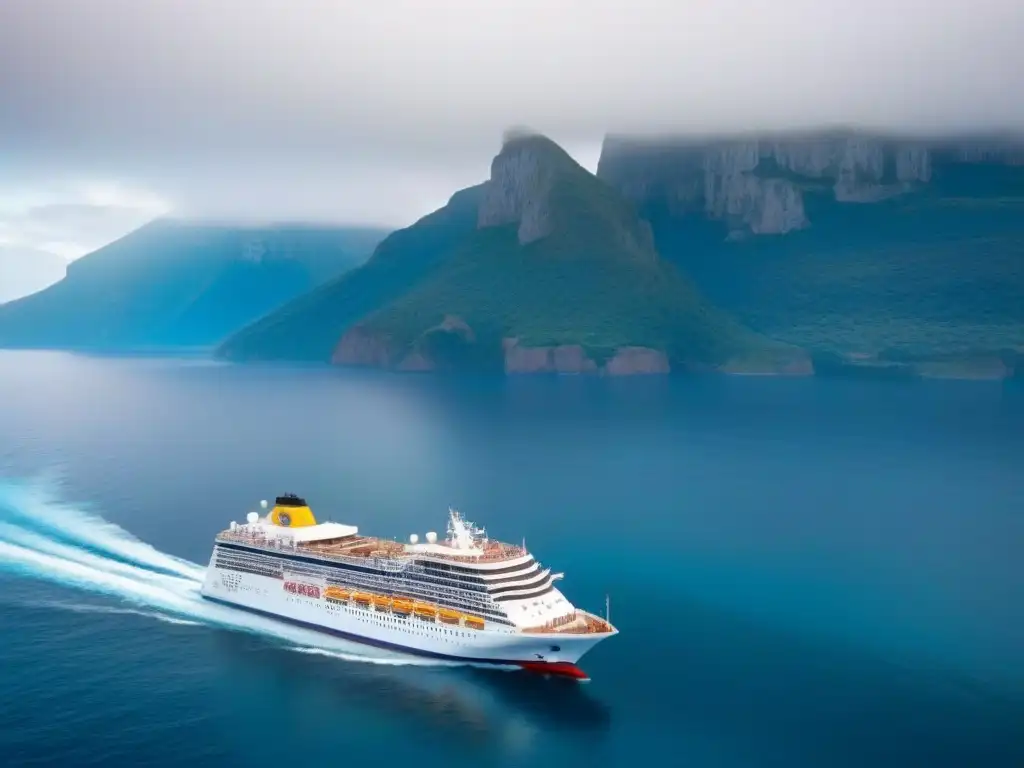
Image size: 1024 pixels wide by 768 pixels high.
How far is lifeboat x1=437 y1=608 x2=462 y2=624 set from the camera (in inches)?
2115

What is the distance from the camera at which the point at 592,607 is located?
62.3m

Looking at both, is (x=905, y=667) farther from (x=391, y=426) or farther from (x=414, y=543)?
(x=391, y=426)

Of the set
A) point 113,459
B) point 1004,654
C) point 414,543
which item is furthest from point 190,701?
point 113,459

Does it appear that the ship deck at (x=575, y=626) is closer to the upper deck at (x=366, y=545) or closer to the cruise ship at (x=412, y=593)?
the cruise ship at (x=412, y=593)

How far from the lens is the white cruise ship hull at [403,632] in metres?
51.7

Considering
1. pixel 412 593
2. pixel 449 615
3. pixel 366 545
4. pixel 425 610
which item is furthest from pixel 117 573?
pixel 449 615

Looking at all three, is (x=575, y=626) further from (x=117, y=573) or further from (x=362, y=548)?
(x=117, y=573)

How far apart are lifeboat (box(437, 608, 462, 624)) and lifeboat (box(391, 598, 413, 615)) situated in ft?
6.07

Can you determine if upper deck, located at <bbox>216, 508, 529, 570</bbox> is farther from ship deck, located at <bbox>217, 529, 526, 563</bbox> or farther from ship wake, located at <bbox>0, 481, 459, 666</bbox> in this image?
ship wake, located at <bbox>0, 481, 459, 666</bbox>

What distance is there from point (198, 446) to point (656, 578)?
8020cm

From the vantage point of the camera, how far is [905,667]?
53.8 meters

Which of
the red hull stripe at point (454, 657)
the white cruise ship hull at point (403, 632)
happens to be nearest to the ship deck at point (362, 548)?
the white cruise ship hull at point (403, 632)

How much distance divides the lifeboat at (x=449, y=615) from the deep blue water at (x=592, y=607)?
267 centimetres

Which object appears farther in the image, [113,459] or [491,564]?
[113,459]
